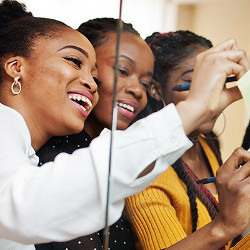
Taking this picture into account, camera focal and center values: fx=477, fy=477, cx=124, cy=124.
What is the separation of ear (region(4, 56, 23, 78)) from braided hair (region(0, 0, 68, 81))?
0.5 inches

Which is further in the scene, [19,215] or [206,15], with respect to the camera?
[206,15]

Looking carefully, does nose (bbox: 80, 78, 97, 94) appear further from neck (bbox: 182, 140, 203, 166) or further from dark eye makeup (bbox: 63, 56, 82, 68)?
neck (bbox: 182, 140, 203, 166)

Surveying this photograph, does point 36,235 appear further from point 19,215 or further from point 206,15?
point 206,15

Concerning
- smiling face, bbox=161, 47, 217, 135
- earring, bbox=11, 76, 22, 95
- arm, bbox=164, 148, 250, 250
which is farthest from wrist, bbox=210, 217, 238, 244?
earring, bbox=11, 76, 22, 95

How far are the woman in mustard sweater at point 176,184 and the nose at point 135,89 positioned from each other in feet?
0.06

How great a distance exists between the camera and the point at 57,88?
0.72 metres

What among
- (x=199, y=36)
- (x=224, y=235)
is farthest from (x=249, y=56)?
(x=224, y=235)

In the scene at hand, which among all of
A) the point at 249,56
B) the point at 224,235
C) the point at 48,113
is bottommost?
the point at 224,235

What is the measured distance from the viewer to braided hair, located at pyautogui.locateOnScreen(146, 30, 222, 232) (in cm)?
68

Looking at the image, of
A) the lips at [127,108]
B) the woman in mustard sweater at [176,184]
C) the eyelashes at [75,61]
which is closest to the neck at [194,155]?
the woman in mustard sweater at [176,184]

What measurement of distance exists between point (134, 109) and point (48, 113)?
15 cm

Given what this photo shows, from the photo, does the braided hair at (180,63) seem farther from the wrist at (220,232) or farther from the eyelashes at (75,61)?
the eyelashes at (75,61)

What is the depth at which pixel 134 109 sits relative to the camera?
66 centimetres

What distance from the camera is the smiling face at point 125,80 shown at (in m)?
0.63
